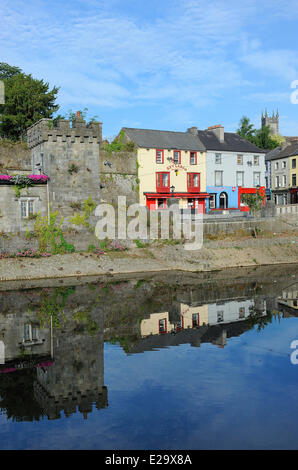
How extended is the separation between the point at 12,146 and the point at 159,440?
36534mm

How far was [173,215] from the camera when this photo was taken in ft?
145

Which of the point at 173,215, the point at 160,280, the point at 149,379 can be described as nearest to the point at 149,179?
the point at 173,215

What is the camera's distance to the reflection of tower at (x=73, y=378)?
12820mm

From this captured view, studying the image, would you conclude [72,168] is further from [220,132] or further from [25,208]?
[220,132]

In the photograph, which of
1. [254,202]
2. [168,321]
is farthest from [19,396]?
[254,202]

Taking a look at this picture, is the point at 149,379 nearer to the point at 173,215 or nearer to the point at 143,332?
the point at 143,332

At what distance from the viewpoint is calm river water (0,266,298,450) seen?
10883 millimetres

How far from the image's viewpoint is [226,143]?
5966cm

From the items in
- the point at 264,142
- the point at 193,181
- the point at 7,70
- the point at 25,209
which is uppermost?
the point at 7,70

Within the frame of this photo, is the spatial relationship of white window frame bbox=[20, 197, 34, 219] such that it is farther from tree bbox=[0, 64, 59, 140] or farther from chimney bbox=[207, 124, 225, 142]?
chimney bbox=[207, 124, 225, 142]

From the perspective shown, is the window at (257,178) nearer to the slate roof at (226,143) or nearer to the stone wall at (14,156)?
the slate roof at (226,143)

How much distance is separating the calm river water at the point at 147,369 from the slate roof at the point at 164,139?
27767 millimetres

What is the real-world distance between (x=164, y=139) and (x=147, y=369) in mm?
42546
